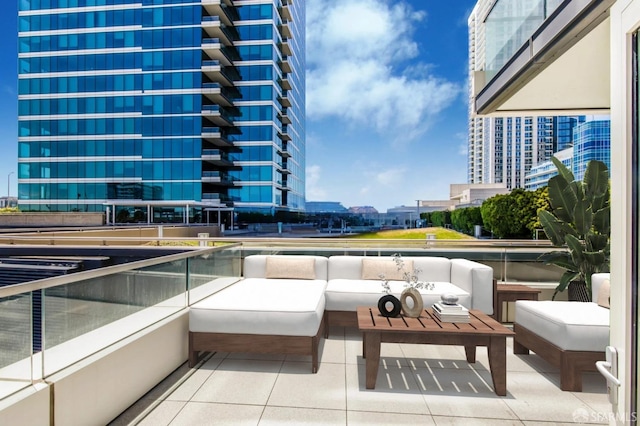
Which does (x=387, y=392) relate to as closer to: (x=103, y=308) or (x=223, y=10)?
(x=103, y=308)

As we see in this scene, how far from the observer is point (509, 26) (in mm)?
3904

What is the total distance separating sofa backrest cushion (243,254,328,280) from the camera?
4.74 meters

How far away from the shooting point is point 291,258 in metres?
4.73

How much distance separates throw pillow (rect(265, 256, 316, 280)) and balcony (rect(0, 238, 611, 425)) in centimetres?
113

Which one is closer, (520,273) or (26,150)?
(520,273)

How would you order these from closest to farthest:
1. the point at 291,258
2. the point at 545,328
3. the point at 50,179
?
the point at 545,328 < the point at 291,258 < the point at 50,179

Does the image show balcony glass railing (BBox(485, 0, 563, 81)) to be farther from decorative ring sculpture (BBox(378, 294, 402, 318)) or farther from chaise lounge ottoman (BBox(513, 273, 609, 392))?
decorative ring sculpture (BBox(378, 294, 402, 318))

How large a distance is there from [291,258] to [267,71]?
95.9 ft

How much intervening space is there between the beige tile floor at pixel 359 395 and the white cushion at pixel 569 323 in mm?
369

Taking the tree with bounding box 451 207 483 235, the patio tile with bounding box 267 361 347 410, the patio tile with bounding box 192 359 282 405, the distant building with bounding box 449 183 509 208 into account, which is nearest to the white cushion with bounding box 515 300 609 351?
the patio tile with bounding box 267 361 347 410

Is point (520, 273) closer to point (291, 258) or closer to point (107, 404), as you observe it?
point (291, 258)

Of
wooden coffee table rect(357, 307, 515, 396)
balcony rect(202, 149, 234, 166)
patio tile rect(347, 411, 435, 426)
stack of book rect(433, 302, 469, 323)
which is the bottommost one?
patio tile rect(347, 411, 435, 426)

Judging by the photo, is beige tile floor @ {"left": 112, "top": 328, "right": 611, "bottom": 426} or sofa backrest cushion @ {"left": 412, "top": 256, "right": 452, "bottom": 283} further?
sofa backrest cushion @ {"left": 412, "top": 256, "right": 452, "bottom": 283}

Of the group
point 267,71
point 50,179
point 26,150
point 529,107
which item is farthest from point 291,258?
point 26,150
